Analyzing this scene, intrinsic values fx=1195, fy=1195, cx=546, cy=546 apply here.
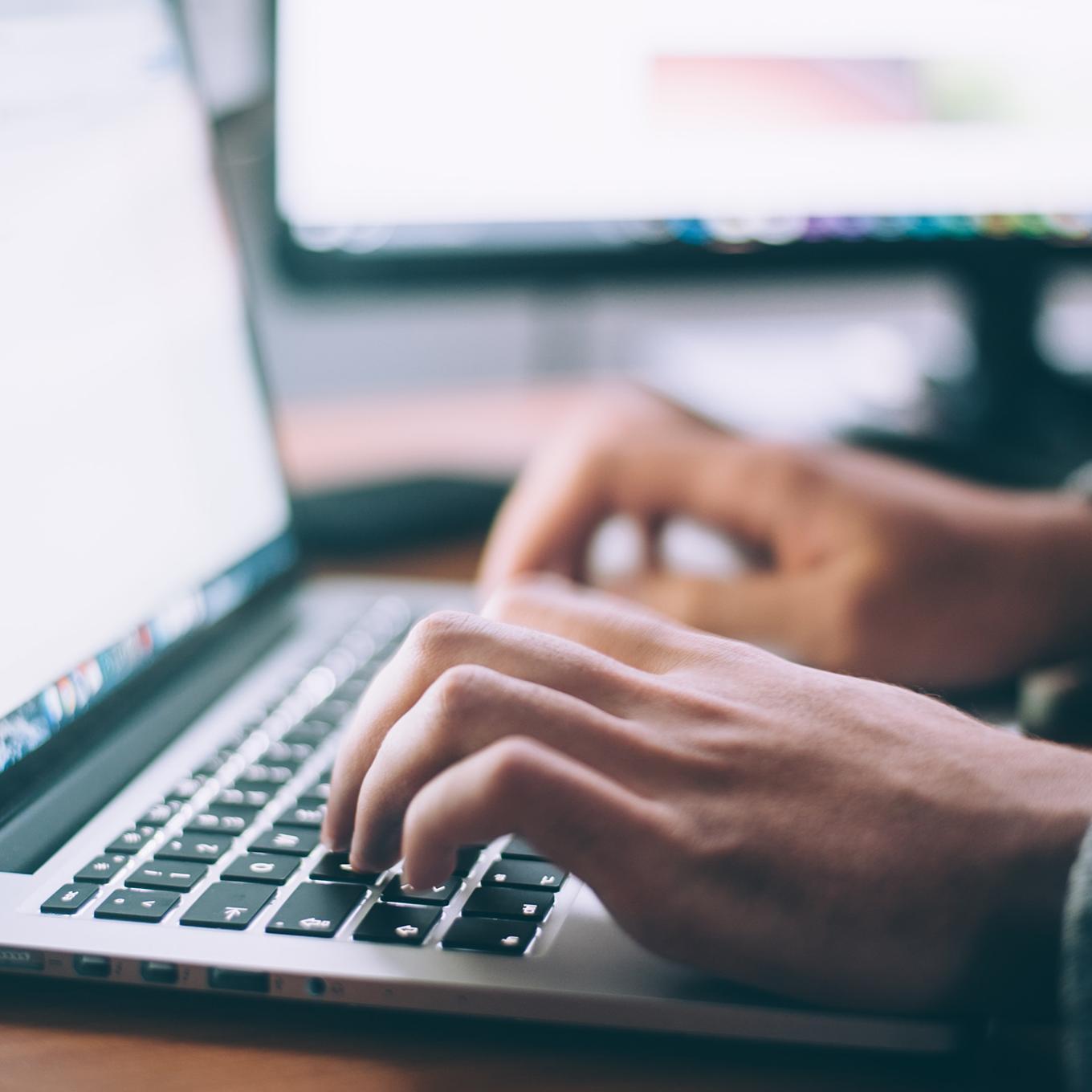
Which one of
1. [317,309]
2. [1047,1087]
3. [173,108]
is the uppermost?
[173,108]

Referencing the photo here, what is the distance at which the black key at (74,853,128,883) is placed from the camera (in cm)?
34

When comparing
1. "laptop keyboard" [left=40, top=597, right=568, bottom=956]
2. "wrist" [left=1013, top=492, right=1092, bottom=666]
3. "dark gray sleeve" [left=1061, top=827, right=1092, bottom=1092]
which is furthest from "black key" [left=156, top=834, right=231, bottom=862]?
"wrist" [left=1013, top=492, right=1092, bottom=666]

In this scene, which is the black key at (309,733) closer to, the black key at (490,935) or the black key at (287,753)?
the black key at (287,753)

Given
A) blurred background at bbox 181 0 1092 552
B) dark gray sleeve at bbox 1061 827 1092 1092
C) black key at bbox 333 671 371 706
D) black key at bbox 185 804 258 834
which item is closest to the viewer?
dark gray sleeve at bbox 1061 827 1092 1092

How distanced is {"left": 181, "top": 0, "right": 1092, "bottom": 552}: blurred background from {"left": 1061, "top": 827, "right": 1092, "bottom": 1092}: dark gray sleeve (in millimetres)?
493

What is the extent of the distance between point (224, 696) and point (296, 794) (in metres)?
0.11

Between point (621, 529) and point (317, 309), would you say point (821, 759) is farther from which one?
point (317, 309)

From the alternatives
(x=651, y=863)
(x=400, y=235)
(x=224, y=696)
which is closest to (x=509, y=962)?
(x=651, y=863)

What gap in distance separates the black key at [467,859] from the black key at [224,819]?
0.07 m

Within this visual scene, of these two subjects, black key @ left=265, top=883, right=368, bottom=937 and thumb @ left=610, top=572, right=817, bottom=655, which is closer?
black key @ left=265, top=883, right=368, bottom=937

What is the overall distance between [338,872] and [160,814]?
73 mm

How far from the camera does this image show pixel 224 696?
49cm

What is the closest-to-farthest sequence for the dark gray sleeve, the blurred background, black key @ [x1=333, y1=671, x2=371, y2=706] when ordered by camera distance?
the dark gray sleeve < black key @ [x1=333, y1=671, x2=371, y2=706] < the blurred background

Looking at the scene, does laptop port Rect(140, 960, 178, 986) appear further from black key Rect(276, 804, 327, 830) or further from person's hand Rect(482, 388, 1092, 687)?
person's hand Rect(482, 388, 1092, 687)
